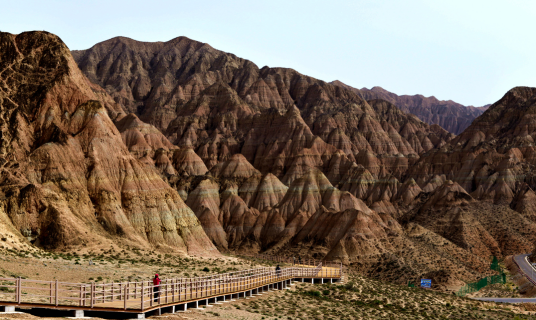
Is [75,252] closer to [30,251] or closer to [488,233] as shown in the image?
[30,251]

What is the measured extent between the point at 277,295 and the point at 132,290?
15.4m

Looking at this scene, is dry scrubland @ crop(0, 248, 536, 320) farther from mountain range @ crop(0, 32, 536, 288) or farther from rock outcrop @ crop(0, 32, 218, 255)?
rock outcrop @ crop(0, 32, 218, 255)

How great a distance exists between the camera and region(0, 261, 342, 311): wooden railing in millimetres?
37469

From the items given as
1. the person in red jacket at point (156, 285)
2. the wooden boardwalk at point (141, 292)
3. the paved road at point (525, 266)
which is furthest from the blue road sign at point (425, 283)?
the person in red jacket at point (156, 285)

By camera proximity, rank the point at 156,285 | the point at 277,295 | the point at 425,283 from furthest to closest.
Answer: the point at 425,283 < the point at 277,295 < the point at 156,285

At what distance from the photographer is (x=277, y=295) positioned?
195 feet

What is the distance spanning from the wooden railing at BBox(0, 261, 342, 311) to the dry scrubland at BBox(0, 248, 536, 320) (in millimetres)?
1236

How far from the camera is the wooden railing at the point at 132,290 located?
3747 centimetres

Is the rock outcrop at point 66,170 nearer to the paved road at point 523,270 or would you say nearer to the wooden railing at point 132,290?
the wooden railing at point 132,290

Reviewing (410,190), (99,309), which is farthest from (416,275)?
(410,190)

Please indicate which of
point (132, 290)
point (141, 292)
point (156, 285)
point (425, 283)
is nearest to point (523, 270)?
point (425, 283)

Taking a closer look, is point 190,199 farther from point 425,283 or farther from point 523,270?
point 425,283

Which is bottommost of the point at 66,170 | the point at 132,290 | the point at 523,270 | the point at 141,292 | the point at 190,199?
the point at 523,270

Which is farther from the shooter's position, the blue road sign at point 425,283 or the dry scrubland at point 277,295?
the blue road sign at point 425,283
